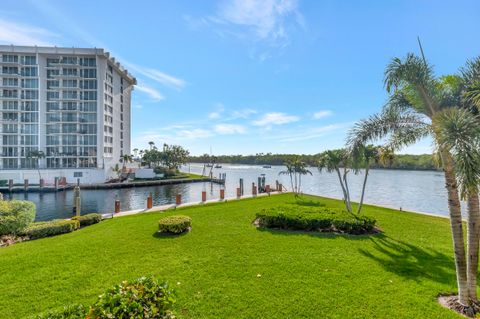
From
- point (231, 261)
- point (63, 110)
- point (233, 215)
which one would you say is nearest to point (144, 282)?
point (231, 261)

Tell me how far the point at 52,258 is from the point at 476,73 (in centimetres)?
1296

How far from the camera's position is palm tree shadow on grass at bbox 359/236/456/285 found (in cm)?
679

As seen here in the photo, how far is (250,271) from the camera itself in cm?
695

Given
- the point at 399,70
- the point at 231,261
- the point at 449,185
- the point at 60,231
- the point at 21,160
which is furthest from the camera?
the point at 21,160

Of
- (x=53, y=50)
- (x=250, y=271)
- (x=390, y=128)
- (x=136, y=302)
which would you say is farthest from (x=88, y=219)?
(x=53, y=50)

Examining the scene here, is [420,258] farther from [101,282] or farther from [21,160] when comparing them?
[21,160]

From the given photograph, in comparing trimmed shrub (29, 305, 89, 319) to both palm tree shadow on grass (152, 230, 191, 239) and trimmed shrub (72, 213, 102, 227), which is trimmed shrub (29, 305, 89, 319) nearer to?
palm tree shadow on grass (152, 230, 191, 239)

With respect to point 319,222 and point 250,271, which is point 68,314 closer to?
point 250,271

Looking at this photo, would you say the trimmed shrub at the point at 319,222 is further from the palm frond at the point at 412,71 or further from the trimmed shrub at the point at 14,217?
the trimmed shrub at the point at 14,217

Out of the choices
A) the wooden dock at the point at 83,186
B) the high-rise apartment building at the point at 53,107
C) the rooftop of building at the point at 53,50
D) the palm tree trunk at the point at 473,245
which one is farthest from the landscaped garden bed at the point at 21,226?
the rooftop of building at the point at 53,50

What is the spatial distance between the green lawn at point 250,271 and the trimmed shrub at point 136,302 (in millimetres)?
1730

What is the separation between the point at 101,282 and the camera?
250 inches

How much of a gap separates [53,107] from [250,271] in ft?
206

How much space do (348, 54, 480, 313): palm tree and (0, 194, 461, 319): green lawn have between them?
47.2 inches
